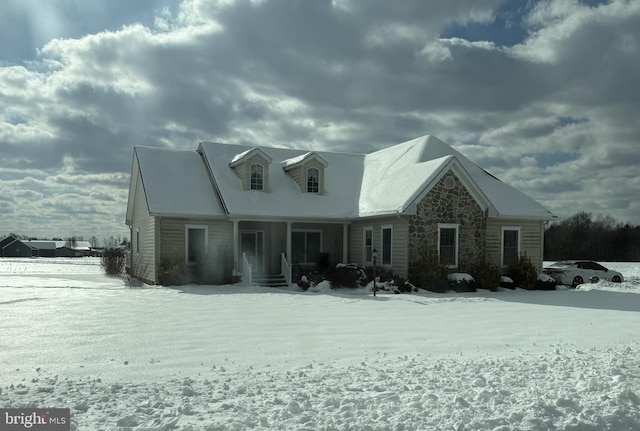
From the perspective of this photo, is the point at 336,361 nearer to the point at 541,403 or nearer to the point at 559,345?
the point at 541,403

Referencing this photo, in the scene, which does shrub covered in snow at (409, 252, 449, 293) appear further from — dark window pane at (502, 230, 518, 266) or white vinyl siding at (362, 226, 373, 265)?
dark window pane at (502, 230, 518, 266)

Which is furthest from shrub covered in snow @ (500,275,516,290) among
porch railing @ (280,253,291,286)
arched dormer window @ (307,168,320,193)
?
arched dormer window @ (307,168,320,193)

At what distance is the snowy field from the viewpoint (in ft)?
19.0

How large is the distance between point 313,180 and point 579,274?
13.6 meters

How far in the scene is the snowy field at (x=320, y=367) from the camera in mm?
5793

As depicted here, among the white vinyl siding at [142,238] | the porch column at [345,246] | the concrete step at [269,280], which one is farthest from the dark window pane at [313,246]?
the white vinyl siding at [142,238]

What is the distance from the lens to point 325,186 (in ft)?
89.4

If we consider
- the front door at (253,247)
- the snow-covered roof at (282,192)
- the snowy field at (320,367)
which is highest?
the snow-covered roof at (282,192)

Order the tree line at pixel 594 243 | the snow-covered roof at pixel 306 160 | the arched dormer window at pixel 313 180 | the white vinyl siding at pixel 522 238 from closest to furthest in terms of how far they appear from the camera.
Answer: the white vinyl siding at pixel 522 238
the snow-covered roof at pixel 306 160
the arched dormer window at pixel 313 180
the tree line at pixel 594 243

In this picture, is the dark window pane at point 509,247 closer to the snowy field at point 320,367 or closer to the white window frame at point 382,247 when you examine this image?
the white window frame at point 382,247

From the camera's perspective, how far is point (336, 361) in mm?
8375

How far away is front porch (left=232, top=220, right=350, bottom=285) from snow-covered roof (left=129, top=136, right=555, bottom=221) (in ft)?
3.66

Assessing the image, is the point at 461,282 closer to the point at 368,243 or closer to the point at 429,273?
the point at 429,273

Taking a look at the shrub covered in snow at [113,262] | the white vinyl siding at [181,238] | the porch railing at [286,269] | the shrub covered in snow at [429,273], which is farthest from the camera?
the shrub covered in snow at [113,262]
